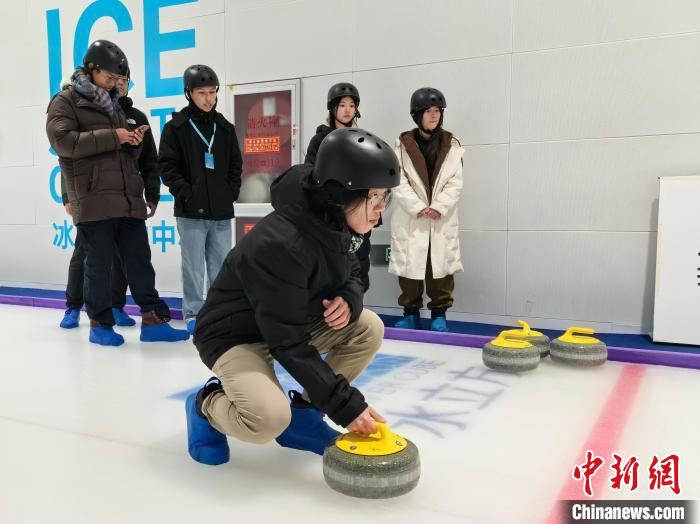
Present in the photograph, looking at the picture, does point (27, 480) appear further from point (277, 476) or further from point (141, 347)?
point (141, 347)

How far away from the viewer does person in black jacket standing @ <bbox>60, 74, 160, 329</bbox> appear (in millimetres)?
3326

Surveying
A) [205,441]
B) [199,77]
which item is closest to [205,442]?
[205,441]

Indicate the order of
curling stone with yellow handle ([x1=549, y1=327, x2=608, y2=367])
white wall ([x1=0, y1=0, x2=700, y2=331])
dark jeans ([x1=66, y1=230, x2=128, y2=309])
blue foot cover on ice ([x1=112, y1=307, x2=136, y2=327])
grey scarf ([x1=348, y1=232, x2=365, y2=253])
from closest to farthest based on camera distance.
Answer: grey scarf ([x1=348, y1=232, x2=365, y2=253]) < curling stone with yellow handle ([x1=549, y1=327, x2=608, y2=367]) < white wall ([x1=0, y1=0, x2=700, y2=331]) < dark jeans ([x1=66, y1=230, x2=128, y2=309]) < blue foot cover on ice ([x1=112, y1=307, x2=136, y2=327])

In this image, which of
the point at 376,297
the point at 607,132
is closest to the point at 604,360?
the point at 607,132

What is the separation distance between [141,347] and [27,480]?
5.25 feet

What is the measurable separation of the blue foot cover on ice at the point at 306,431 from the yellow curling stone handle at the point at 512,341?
3.55ft

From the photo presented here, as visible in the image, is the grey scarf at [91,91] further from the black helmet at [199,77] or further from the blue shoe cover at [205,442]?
the blue shoe cover at [205,442]

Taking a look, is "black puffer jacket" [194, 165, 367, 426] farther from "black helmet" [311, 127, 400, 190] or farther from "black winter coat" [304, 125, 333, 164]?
"black winter coat" [304, 125, 333, 164]

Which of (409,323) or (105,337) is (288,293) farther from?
(409,323)

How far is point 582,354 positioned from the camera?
252 centimetres

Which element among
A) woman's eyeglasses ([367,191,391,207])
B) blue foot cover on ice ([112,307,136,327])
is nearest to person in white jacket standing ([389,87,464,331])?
blue foot cover on ice ([112,307,136,327])

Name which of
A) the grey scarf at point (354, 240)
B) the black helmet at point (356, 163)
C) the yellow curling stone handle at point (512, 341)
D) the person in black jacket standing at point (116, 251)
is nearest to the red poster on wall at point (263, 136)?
the person in black jacket standing at point (116, 251)

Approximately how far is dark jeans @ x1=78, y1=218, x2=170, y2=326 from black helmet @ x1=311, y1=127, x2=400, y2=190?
2.00m

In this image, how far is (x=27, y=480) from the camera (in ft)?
4.79
